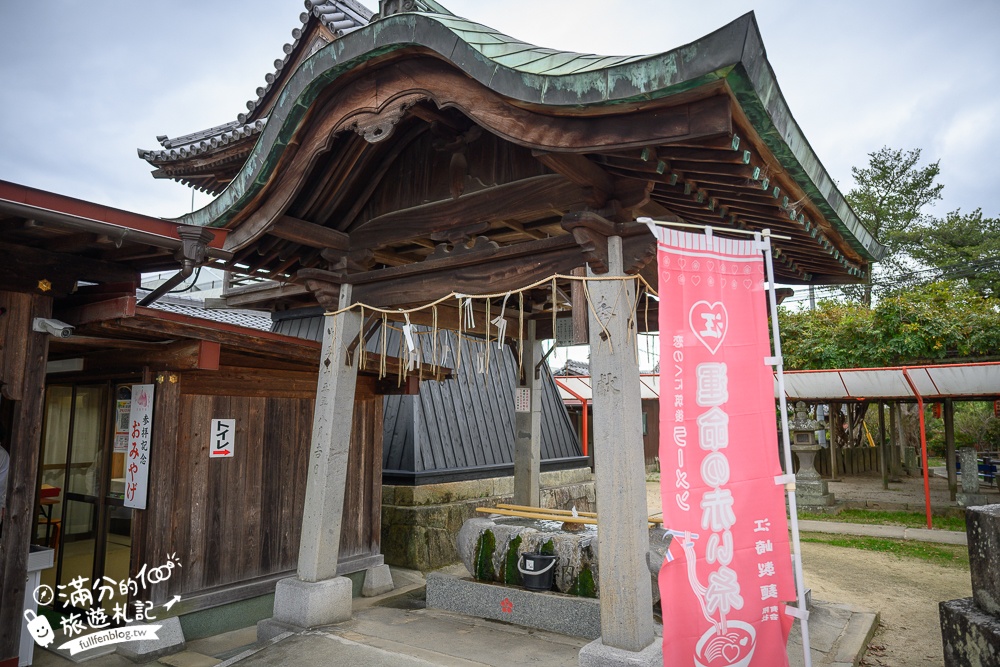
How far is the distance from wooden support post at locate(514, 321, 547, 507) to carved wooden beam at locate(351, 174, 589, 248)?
3711mm

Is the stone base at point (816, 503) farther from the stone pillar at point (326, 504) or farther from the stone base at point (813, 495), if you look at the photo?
the stone pillar at point (326, 504)

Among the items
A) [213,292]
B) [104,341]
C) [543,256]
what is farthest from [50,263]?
[213,292]

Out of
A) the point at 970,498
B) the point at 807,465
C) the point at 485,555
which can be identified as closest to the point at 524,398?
the point at 485,555

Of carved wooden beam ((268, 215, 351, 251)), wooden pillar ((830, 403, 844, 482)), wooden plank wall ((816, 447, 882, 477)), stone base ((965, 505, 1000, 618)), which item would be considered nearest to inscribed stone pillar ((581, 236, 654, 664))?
stone base ((965, 505, 1000, 618))

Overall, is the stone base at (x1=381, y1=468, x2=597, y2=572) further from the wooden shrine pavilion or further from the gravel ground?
the gravel ground

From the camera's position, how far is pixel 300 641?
17.9 feet

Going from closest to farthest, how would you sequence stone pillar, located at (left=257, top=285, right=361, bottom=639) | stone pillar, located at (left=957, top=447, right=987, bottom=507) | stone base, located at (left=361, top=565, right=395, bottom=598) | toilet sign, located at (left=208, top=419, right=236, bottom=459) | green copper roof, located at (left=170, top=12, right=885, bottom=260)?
green copper roof, located at (left=170, top=12, right=885, bottom=260)
stone pillar, located at (left=257, top=285, right=361, bottom=639)
toilet sign, located at (left=208, top=419, right=236, bottom=459)
stone base, located at (left=361, top=565, right=395, bottom=598)
stone pillar, located at (left=957, top=447, right=987, bottom=507)

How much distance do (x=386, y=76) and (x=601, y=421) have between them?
325 cm

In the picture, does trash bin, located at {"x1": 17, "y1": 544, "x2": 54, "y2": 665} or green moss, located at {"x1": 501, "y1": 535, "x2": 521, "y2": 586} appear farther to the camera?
green moss, located at {"x1": 501, "y1": 535, "x2": 521, "y2": 586}

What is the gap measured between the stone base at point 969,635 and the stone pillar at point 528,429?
6.16 m

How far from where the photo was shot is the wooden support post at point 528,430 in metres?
9.54

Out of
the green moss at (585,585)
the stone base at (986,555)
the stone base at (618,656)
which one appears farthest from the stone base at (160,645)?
the stone base at (986,555)

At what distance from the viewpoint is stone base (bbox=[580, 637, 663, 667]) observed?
13.8 feet

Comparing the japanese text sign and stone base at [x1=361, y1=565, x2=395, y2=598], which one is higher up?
the japanese text sign
